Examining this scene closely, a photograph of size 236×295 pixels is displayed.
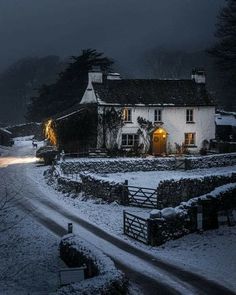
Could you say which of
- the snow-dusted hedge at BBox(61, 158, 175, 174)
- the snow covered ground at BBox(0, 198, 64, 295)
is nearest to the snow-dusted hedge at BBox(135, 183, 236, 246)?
the snow covered ground at BBox(0, 198, 64, 295)

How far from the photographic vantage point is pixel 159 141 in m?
56.5

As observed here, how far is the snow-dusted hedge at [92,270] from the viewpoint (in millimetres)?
14297

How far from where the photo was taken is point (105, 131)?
5528cm

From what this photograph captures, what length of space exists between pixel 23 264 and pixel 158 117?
3684 cm

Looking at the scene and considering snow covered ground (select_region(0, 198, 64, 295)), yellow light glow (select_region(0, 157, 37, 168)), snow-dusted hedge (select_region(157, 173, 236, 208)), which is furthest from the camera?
yellow light glow (select_region(0, 157, 37, 168))

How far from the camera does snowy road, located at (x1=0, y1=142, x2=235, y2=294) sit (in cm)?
1834

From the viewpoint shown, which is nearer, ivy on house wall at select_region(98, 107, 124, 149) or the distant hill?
ivy on house wall at select_region(98, 107, 124, 149)

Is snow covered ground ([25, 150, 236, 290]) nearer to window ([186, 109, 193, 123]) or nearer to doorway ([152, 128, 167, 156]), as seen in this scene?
doorway ([152, 128, 167, 156])

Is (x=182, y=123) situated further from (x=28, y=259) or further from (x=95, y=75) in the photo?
(x=28, y=259)

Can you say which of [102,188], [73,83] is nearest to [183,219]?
[102,188]

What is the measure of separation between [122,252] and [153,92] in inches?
1475

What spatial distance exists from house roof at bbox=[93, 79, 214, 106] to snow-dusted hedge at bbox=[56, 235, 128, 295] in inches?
1391

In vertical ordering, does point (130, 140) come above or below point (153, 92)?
below

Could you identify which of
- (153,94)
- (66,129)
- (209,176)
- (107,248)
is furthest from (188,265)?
(153,94)
